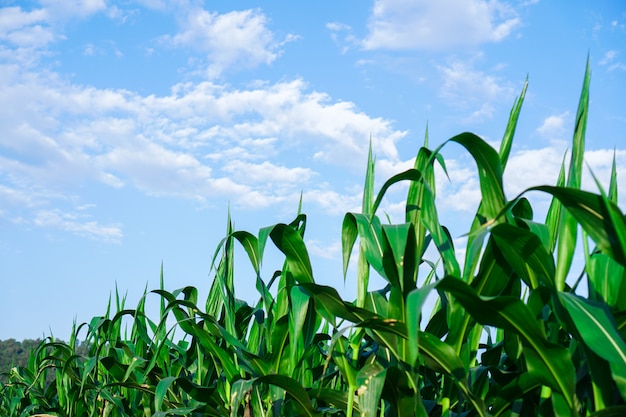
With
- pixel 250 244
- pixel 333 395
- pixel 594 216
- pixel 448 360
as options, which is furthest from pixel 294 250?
pixel 594 216

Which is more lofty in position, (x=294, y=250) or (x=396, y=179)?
(x=396, y=179)

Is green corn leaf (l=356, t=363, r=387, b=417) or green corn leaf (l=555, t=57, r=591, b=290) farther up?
green corn leaf (l=555, t=57, r=591, b=290)

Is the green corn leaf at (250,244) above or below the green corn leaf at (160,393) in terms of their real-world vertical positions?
above

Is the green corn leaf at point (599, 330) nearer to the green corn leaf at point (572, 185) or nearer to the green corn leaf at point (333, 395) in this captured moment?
the green corn leaf at point (572, 185)

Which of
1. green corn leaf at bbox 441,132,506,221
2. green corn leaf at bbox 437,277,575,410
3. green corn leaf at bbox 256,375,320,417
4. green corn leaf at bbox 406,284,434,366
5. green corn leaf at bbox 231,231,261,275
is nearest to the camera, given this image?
green corn leaf at bbox 406,284,434,366

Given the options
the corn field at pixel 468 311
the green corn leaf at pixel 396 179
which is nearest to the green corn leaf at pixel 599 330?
the corn field at pixel 468 311

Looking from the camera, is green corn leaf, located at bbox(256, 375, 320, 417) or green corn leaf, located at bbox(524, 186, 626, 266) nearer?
green corn leaf, located at bbox(524, 186, 626, 266)

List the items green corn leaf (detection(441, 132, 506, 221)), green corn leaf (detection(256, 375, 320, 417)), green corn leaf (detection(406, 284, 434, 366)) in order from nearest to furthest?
green corn leaf (detection(406, 284, 434, 366)) < green corn leaf (detection(441, 132, 506, 221)) < green corn leaf (detection(256, 375, 320, 417))

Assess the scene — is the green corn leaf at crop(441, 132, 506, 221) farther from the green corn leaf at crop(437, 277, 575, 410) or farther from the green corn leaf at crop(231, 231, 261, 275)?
the green corn leaf at crop(231, 231, 261, 275)

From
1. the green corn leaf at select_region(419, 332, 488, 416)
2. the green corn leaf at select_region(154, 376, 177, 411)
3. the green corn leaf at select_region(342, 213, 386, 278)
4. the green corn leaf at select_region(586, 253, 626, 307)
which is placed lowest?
the green corn leaf at select_region(154, 376, 177, 411)

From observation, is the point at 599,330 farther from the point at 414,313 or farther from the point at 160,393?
the point at 160,393

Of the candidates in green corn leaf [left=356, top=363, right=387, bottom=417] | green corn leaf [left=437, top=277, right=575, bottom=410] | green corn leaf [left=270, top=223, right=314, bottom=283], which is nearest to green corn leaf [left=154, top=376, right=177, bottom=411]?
green corn leaf [left=270, top=223, right=314, bottom=283]

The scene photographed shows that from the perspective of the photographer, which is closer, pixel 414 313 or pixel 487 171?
pixel 414 313

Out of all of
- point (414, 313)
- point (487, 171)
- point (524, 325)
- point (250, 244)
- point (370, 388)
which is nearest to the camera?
point (414, 313)
